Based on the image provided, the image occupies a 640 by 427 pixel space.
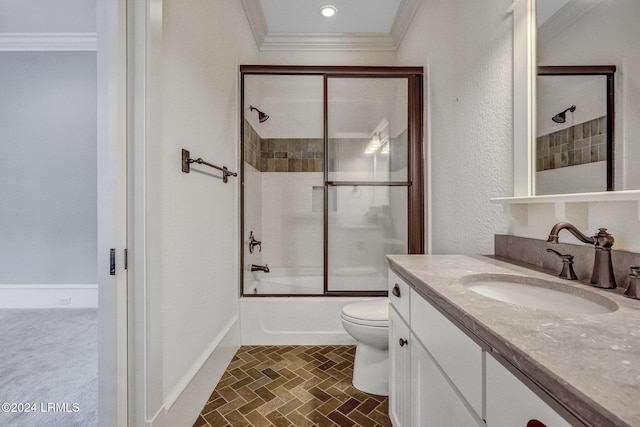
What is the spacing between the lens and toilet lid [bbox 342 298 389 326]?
1675 mm

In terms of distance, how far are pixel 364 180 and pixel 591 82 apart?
1777 millimetres

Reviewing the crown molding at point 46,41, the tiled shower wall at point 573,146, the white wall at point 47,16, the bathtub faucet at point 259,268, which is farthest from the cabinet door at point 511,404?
the crown molding at point 46,41

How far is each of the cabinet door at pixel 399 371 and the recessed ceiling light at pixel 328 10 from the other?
259 cm

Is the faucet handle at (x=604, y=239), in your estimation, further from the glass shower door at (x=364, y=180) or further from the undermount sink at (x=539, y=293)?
the glass shower door at (x=364, y=180)

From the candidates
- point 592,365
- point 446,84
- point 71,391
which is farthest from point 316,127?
point 592,365

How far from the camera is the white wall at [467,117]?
1.41 m

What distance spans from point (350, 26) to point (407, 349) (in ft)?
9.73

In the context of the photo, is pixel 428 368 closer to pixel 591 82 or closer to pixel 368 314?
pixel 368 314

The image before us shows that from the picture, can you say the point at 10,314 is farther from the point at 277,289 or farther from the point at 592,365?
the point at 592,365

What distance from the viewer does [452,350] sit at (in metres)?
0.74

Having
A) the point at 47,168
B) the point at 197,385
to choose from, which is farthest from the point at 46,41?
the point at 197,385

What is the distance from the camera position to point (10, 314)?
2.79 meters

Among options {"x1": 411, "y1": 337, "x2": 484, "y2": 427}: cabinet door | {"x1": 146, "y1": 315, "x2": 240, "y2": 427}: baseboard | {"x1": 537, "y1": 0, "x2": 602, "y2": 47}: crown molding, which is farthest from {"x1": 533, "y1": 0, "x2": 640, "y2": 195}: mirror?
{"x1": 146, "y1": 315, "x2": 240, "y2": 427}: baseboard

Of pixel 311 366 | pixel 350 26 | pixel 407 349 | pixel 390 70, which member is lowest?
pixel 311 366
